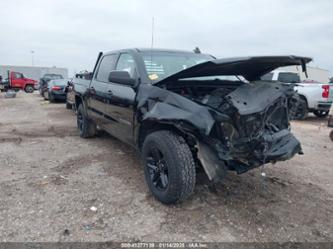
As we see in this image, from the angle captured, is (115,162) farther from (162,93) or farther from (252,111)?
(252,111)

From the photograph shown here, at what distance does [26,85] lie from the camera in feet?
99.6

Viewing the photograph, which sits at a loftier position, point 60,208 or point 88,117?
point 88,117

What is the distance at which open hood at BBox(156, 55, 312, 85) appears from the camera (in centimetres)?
316

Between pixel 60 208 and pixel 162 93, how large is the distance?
1710 mm

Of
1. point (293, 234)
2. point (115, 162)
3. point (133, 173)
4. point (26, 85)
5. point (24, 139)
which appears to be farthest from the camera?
point (26, 85)

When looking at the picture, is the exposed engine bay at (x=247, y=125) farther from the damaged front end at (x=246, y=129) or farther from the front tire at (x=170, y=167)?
the front tire at (x=170, y=167)

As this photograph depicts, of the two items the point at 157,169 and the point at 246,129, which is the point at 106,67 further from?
the point at 246,129

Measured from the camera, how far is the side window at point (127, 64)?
14.5ft

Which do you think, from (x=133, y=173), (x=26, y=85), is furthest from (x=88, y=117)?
(x=26, y=85)

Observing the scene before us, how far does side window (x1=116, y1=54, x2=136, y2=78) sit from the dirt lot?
4.81ft

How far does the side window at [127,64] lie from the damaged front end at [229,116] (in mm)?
808

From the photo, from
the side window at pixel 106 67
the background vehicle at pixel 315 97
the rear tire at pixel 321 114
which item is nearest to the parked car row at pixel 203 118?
the side window at pixel 106 67

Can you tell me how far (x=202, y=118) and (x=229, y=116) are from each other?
1.02 feet

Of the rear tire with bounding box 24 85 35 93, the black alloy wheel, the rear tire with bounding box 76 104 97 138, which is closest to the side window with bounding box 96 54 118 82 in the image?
the rear tire with bounding box 76 104 97 138
